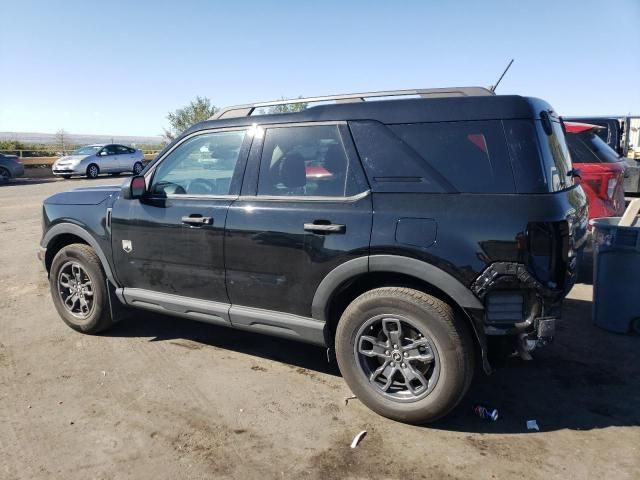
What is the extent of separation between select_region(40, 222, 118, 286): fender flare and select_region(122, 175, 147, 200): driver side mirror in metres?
0.62

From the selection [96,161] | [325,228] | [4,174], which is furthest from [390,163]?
[96,161]

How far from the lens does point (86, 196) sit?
464 centimetres

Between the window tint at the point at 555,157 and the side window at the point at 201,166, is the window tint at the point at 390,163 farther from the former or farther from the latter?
the side window at the point at 201,166

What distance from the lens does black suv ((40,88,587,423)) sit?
287 cm

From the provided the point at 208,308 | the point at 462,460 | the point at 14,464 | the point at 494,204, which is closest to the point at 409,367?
the point at 462,460

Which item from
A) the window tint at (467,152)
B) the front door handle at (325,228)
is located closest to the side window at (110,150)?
the front door handle at (325,228)

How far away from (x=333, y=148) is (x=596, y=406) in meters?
2.43

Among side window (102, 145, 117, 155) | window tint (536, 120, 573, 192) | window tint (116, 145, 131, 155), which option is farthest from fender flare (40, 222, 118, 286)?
window tint (116, 145, 131, 155)

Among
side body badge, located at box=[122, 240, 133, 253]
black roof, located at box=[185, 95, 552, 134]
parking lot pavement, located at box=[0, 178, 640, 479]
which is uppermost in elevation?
black roof, located at box=[185, 95, 552, 134]

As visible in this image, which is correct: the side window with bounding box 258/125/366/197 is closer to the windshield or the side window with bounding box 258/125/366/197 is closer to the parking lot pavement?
the parking lot pavement

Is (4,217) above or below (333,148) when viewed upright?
below

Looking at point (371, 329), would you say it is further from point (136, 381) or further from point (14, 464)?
point (14, 464)

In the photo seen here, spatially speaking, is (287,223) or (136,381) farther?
(136,381)

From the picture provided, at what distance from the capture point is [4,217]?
11.3 m
